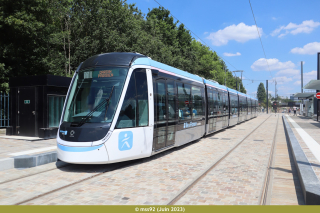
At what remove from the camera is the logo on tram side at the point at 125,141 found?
6762mm

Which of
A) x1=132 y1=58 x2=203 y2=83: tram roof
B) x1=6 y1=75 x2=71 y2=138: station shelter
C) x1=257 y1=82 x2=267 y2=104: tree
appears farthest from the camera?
x1=257 y1=82 x2=267 y2=104: tree

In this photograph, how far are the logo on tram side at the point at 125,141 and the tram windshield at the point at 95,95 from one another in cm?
52

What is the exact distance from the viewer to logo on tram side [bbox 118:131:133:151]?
6.76m

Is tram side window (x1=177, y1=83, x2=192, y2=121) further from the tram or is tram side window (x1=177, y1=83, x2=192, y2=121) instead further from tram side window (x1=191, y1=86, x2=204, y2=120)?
the tram

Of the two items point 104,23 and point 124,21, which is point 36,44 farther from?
point 124,21

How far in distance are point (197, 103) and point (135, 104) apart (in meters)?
5.23

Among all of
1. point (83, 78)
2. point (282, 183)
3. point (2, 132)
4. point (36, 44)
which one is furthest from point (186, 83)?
point (36, 44)

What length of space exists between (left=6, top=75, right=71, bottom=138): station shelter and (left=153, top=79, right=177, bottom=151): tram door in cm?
620

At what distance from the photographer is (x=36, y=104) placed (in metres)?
12.5

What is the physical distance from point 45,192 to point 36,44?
1623cm

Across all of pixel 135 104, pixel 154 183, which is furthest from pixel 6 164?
pixel 154 183

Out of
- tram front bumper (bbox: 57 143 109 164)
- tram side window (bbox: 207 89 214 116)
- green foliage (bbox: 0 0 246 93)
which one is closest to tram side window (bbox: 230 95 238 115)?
tram side window (bbox: 207 89 214 116)

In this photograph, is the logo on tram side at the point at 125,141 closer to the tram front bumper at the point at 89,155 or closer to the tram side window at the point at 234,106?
the tram front bumper at the point at 89,155
